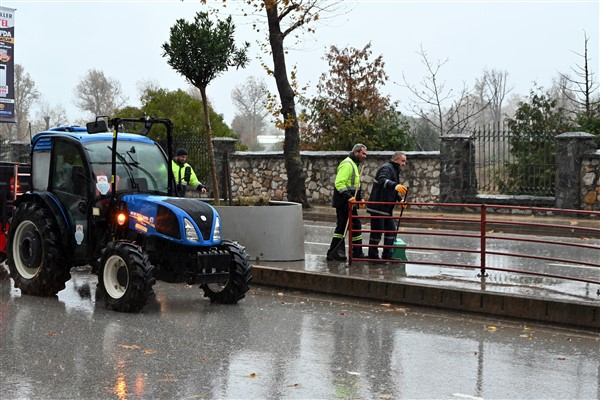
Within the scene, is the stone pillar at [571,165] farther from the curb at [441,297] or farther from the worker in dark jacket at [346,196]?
the curb at [441,297]

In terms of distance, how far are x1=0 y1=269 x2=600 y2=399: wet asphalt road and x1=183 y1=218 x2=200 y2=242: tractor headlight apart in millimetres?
869

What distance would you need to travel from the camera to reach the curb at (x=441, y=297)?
1138cm

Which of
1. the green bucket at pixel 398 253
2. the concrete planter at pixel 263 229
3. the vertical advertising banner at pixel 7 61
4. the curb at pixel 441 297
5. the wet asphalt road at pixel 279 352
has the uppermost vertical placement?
the vertical advertising banner at pixel 7 61

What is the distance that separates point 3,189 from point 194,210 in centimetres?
399

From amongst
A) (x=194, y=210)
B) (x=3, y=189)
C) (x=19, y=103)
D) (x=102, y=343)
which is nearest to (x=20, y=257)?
(x=3, y=189)

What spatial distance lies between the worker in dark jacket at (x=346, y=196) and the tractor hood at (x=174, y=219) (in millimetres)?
3321

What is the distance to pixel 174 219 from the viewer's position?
39.0 ft

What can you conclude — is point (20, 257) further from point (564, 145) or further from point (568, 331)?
point (564, 145)

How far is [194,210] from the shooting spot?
12.1 metres

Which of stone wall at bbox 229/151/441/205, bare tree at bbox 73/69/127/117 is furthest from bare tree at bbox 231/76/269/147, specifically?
stone wall at bbox 229/151/441/205

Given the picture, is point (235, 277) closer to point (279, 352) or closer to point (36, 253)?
point (36, 253)

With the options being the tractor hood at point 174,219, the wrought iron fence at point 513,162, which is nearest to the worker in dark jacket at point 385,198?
the tractor hood at point 174,219

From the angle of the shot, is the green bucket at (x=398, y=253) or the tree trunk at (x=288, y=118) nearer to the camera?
the green bucket at (x=398, y=253)

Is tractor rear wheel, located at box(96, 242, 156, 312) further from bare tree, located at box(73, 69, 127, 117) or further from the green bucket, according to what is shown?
bare tree, located at box(73, 69, 127, 117)
